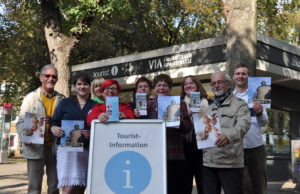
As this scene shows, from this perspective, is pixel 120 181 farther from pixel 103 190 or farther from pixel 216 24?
pixel 216 24

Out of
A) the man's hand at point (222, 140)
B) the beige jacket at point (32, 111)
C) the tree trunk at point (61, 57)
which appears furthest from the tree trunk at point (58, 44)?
the man's hand at point (222, 140)

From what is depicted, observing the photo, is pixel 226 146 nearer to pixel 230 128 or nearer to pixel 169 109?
pixel 230 128

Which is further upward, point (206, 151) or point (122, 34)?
point (122, 34)

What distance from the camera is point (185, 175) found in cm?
489

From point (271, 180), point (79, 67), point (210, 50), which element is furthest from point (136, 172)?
point (79, 67)

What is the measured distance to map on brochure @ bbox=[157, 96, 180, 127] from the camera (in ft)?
14.3

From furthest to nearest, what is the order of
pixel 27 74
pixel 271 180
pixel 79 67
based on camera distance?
pixel 27 74, pixel 79 67, pixel 271 180

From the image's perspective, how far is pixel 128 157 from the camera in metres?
4.20

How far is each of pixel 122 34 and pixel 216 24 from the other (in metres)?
5.33

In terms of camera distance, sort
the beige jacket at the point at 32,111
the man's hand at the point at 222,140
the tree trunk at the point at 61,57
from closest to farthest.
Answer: the man's hand at the point at 222,140, the beige jacket at the point at 32,111, the tree trunk at the point at 61,57

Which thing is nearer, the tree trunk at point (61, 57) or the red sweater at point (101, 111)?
the red sweater at point (101, 111)

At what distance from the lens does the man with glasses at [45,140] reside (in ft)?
15.9

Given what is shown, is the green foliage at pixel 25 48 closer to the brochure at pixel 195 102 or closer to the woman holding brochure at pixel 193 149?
the woman holding brochure at pixel 193 149

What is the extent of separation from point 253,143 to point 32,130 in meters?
2.64
